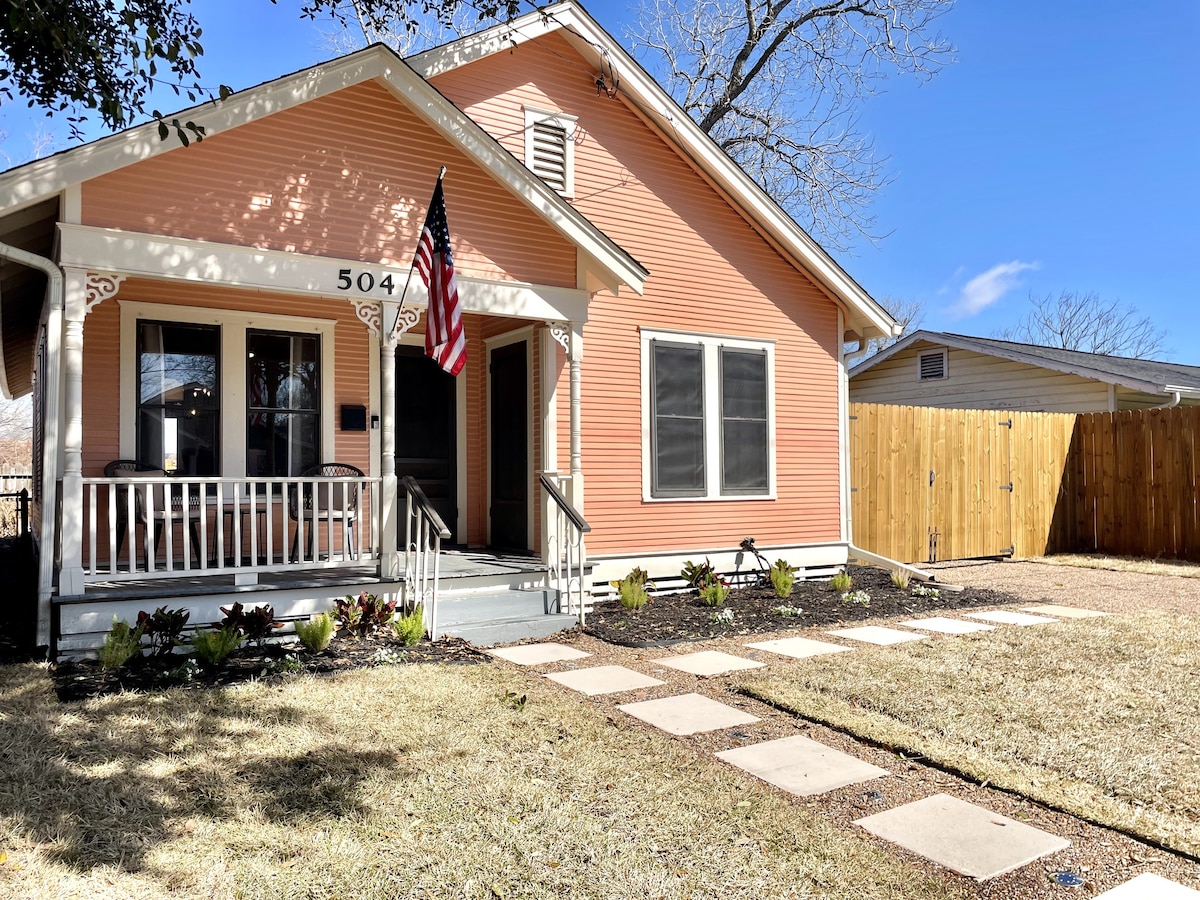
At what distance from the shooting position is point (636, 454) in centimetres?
879

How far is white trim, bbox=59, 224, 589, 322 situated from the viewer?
5617mm

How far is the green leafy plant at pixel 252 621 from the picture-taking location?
18.5 ft

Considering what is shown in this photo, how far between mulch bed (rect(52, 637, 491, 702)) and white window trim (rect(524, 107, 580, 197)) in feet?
16.7

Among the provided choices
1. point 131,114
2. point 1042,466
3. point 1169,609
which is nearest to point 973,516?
point 1042,466

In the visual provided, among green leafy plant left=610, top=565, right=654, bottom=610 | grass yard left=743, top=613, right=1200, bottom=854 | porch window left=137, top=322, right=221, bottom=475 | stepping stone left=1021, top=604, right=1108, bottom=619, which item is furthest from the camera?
stepping stone left=1021, top=604, right=1108, bottom=619

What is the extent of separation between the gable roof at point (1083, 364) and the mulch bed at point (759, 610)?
6932 millimetres

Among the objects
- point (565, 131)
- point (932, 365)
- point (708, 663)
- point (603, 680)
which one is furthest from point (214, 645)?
point (932, 365)

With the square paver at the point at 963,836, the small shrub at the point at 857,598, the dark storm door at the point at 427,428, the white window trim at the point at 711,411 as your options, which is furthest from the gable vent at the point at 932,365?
the square paver at the point at 963,836

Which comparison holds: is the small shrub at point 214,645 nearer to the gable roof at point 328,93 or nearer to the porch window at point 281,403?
the porch window at point 281,403

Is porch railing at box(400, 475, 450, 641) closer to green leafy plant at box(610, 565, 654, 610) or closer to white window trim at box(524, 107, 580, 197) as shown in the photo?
green leafy plant at box(610, 565, 654, 610)

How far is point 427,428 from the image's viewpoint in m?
8.84

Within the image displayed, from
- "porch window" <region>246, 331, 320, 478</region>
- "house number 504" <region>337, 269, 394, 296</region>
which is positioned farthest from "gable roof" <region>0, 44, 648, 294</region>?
"porch window" <region>246, 331, 320, 478</region>

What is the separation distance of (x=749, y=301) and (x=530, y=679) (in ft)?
18.9

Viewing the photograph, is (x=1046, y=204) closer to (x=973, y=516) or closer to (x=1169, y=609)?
(x=973, y=516)
